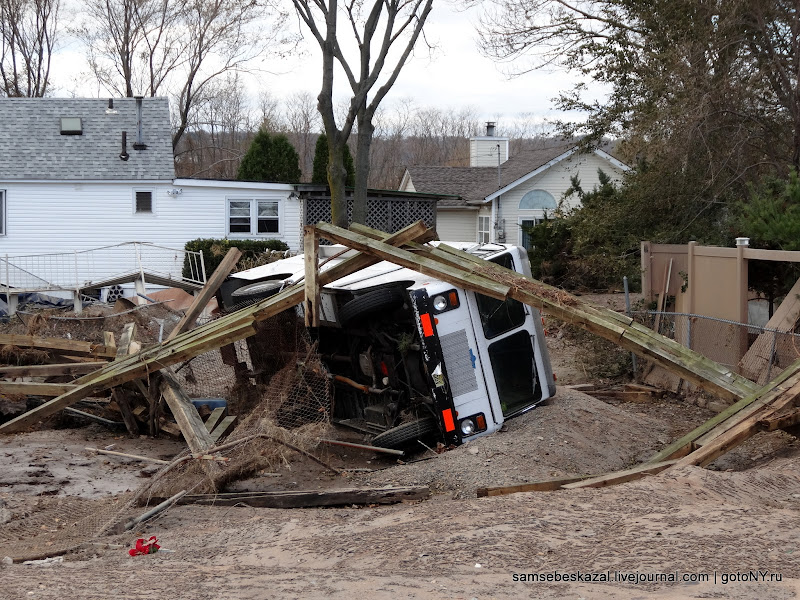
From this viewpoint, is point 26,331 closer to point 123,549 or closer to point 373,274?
point 373,274

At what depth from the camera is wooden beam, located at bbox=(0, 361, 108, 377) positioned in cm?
997

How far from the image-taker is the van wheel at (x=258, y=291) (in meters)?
9.52

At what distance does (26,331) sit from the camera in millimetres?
12281

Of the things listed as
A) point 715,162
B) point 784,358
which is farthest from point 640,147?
point 784,358

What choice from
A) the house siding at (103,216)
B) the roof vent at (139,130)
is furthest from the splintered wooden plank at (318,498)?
the roof vent at (139,130)

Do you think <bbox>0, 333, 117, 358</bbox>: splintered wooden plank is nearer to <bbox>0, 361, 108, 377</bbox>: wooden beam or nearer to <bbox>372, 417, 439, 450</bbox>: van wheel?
<bbox>0, 361, 108, 377</bbox>: wooden beam

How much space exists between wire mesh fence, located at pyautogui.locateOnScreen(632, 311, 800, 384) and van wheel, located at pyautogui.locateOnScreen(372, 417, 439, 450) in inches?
141

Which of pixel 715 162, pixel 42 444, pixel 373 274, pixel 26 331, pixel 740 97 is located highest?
pixel 740 97

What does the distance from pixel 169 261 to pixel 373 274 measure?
17303mm

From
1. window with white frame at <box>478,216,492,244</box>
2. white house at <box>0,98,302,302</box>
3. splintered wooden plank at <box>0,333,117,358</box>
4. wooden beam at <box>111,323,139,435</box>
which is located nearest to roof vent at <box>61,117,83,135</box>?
white house at <box>0,98,302,302</box>

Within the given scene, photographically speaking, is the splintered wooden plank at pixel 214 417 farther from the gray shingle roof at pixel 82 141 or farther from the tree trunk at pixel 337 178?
the gray shingle roof at pixel 82 141

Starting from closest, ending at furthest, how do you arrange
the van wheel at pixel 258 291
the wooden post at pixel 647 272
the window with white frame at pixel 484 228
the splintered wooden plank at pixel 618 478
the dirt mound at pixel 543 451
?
1. the splintered wooden plank at pixel 618 478
2. the dirt mound at pixel 543 451
3. the van wheel at pixel 258 291
4. the wooden post at pixel 647 272
5. the window with white frame at pixel 484 228

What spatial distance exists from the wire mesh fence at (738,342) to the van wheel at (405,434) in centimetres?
358

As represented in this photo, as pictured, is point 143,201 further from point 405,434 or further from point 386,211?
point 405,434
